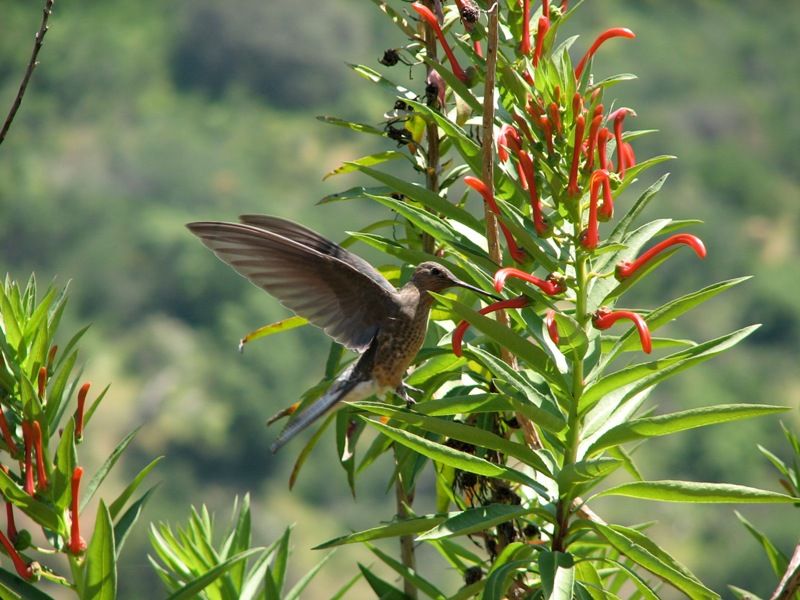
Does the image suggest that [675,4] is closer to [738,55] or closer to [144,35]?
[738,55]

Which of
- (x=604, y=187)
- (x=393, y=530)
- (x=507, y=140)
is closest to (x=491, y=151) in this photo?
(x=507, y=140)

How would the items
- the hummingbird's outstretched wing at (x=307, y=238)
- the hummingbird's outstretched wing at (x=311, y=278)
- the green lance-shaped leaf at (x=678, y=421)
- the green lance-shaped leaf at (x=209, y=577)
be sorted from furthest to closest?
the hummingbird's outstretched wing at (x=307, y=238), the hummingbird's outstretched wing at (x=311, y=278), the green lance-shaped leaf at (x=209, y=577), the green lance-shaped leaf at (x=678, y=421)

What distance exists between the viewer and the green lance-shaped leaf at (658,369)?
1.78 m

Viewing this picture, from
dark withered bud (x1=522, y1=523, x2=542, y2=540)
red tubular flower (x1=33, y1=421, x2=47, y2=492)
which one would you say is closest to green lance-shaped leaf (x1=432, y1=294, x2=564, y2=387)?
dark withered bud (x1=522, y1=523, x2=542, y2=540)

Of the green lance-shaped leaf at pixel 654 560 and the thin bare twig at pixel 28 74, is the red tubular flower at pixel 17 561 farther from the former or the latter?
the green lance-shaped leaf at pixel 654 560

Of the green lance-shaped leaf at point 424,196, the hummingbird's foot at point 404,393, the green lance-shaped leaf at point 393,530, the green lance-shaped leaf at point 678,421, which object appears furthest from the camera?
the hummingbird's foot at point 404,393

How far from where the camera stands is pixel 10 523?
77.7 inches

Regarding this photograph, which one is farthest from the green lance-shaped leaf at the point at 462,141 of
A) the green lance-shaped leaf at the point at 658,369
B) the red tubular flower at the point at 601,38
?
the green lance-shaped leaf at the point at 658,369

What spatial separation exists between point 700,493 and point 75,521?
1.08 meters

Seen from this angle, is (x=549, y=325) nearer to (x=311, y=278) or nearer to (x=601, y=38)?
(x=601, y=38)

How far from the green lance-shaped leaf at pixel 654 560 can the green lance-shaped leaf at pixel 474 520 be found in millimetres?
153

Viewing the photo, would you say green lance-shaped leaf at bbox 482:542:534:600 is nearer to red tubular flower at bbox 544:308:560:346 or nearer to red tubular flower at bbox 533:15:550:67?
red tubular flower at bbox 544:308:560:346

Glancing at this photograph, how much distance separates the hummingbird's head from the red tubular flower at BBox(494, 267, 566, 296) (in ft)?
1.10

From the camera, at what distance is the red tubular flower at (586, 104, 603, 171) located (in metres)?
1.82
